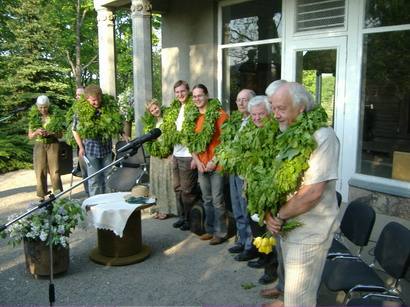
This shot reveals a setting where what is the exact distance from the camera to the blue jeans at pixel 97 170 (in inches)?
262

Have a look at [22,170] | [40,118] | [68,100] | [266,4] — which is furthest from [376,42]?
[68,100]

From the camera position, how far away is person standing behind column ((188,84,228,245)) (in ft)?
17.6

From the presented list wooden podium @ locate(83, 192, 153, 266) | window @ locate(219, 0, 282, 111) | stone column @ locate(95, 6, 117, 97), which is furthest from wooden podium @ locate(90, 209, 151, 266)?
stone column @ locate(95, 6, 117, 97)

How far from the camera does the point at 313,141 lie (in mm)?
2715

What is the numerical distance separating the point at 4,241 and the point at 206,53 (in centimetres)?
544

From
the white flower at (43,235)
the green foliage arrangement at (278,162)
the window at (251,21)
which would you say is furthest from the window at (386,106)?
the white flower at (43,235)

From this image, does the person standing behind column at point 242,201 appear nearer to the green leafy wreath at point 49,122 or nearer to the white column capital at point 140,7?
the green leafy wreath at point 49,122

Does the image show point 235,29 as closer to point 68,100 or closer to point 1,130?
point 1,130

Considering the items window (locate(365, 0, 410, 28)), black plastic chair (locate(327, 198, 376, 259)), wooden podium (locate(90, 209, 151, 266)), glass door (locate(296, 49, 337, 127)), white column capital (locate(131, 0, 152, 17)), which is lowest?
wooden podium (locate(90, 209, 151, 266))

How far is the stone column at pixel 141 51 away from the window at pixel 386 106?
3733 mm

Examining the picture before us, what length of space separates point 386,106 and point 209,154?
2.77 m

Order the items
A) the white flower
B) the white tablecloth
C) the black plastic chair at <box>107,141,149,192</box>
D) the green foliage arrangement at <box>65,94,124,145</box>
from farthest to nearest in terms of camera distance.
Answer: the black plastic chair at <box>107,141,149,192</box> < the green foliage arrangement at <box>65,94,124,145</box> < the white tablecloth < the white flower

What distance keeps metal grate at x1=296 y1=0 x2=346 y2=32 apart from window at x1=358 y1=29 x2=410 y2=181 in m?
0.61

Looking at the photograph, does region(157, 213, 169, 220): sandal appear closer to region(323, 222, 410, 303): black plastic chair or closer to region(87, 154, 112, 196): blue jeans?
region(87, 154, 112, 196): blue jeans
